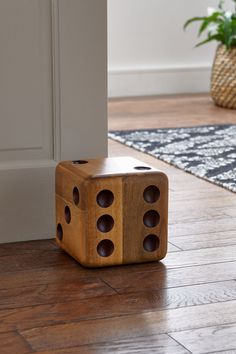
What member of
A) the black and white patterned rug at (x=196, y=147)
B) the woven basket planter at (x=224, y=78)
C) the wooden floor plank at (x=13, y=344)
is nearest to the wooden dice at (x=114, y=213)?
the wooden floor plank at (x=13, y=344)

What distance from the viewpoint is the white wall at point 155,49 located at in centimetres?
473

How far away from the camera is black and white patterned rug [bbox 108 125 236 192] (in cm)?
287

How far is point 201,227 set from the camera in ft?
7.35

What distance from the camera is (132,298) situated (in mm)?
1715

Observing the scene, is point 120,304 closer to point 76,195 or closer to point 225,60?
point 76,195

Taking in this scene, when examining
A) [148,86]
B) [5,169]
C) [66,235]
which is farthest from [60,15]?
[148,86]

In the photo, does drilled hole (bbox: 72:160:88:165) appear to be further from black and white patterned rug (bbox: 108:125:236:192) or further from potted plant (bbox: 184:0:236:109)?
potted plant (bbox: 184:0:236:109)

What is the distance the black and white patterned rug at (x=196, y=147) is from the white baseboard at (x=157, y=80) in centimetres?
110

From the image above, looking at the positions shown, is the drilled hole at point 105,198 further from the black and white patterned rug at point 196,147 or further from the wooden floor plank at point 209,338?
the black and white patterned rug at point 196,147

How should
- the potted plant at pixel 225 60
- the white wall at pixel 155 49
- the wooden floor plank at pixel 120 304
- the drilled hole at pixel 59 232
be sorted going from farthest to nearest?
1. the white wall at pixel 155 49
2. the potted plant at pixel 225 60
3. the drilled hole at pixel 59 232
4. the wooden floor plank at pixel 120 304

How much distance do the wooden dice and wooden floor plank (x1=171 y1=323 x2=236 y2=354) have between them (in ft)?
1.30

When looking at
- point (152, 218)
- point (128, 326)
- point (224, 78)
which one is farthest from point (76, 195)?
point (224, 78)

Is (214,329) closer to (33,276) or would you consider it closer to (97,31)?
(33,276)

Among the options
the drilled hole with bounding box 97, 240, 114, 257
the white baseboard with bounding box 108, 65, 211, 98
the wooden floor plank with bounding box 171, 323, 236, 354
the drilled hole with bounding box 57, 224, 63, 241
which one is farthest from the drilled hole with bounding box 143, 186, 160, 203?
the white baseboard with bounding box 108, 65, 211, 98
